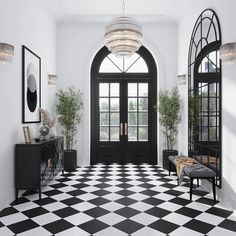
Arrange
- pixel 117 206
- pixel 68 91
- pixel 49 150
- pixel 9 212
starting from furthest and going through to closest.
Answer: pixel 68 91, pixel 49 150, pixel 117 206, pixel 9 212

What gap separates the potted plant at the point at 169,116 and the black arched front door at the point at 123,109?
0.65m

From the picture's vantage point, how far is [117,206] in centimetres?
395

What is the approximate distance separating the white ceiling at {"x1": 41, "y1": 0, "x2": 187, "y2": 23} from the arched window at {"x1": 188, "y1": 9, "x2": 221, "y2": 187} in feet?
3.84

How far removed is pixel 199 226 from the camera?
325 centimetres

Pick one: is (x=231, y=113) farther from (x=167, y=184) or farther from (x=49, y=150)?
(x=49, y=150)

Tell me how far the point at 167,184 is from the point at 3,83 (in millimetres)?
3594

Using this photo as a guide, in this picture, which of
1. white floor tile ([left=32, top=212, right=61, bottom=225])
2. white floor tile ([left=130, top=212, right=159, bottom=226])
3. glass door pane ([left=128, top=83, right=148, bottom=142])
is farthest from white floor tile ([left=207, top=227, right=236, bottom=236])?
glass door pane ([left=128, top=83, right=148, bottom=142])

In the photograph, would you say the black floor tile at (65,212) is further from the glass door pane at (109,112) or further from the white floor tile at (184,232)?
the glass door pane at (109,112)

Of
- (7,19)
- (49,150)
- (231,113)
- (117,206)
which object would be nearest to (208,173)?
(231,113)

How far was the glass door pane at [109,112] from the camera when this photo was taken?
7387 mm

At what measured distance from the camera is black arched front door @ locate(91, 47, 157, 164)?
7379 millimetres

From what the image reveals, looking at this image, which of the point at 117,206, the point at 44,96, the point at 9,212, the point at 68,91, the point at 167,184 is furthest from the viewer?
the point at 68,91

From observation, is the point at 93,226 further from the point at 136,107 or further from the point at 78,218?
the point at 136,107

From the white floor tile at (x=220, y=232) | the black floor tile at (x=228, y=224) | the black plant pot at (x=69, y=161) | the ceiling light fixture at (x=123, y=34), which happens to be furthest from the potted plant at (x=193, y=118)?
the black plant pot at (x=69, y=161)
